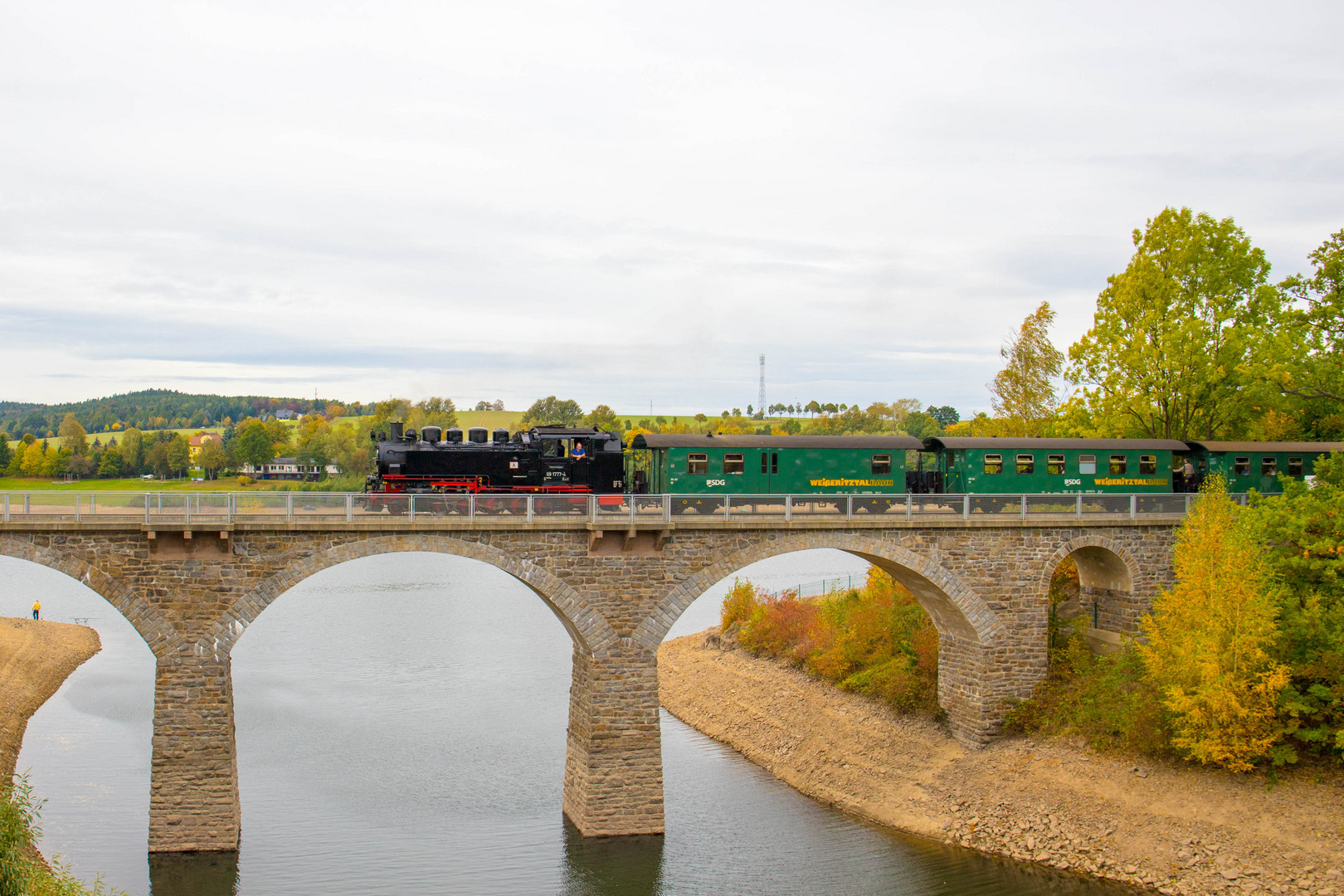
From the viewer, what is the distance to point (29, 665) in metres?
43.2

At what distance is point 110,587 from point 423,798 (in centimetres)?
1106

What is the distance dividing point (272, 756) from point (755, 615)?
A: 68.8 ft

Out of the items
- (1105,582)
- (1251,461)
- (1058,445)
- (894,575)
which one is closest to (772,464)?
(894,575)

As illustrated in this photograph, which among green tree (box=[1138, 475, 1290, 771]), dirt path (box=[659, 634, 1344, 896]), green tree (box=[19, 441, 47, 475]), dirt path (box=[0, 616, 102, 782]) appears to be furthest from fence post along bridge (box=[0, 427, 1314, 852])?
green tree (box=[19, 441, 47, 475])

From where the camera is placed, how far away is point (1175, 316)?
38.7m

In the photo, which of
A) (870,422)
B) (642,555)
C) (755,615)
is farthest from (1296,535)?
(870,422)

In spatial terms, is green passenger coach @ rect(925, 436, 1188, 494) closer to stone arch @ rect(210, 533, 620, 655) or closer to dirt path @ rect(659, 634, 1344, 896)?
dirt path @ rect(659, 634, 1344, 896)

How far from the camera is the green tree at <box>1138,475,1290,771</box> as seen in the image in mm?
25281

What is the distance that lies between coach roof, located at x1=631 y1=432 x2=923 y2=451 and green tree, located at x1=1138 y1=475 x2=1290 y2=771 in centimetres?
884

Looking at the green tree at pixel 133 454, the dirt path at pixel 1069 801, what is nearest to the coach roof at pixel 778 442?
the dirt path at pixel 1069 801

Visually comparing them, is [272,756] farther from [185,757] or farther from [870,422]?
[870,422]

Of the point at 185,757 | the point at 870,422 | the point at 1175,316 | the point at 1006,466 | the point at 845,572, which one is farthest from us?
the point at 870,422

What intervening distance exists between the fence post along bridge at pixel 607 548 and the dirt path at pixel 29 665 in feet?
41.9

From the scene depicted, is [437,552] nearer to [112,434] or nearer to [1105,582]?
[1105,582]
